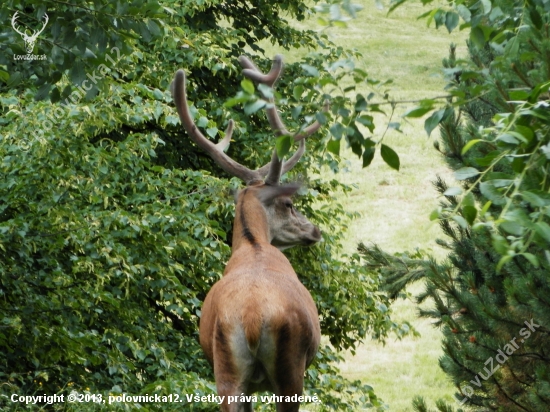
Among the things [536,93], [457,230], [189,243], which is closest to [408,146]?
[457,230]

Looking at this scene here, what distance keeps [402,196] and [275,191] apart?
13237 mm

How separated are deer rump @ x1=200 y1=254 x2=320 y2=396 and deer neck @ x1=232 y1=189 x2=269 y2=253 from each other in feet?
2.17

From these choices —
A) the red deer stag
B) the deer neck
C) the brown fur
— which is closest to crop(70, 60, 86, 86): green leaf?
the red deer stag

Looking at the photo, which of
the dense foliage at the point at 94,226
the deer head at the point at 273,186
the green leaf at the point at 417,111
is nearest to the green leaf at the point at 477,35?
the green leaf at the point at 417,111

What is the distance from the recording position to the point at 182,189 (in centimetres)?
760

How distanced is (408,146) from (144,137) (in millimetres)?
15667

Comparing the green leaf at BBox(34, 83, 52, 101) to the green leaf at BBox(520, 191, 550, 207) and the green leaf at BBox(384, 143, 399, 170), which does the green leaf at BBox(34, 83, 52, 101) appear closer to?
the green leaf at BBox(384, 143, 399, 170)

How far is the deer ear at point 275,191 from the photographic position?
655 cm

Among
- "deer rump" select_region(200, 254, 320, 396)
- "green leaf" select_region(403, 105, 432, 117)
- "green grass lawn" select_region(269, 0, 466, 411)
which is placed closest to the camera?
"green leaf" select_region(403, 105, 432, 117)

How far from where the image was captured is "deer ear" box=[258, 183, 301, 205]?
655cm

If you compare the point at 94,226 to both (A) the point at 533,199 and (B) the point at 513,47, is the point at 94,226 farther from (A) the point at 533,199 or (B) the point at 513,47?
(A) the point at 533,199

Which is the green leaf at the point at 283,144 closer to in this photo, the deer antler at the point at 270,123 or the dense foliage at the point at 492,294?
the dense foliage at the point at 492,294

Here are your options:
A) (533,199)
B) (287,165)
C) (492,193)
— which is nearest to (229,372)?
(287,165)

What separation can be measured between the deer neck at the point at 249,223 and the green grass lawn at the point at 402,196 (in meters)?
1.19
